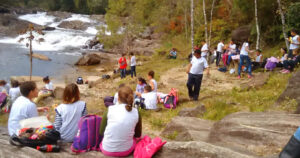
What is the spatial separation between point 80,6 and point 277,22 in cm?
5271

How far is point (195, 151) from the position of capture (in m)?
3.30

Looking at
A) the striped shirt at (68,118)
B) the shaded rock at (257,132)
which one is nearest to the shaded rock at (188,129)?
the shaded rock at (257,132)

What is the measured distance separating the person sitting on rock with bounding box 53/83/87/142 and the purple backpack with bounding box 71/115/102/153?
0.70 feet

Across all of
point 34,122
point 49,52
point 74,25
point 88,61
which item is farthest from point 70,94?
point 74,25

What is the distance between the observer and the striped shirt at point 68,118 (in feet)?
12.8

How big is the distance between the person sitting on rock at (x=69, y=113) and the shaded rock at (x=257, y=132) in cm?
225

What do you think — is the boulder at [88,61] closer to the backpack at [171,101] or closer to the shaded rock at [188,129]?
the backpack at [171,101]

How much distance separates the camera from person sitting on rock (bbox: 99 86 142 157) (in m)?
3.44

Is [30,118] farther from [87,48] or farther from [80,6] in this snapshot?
[80,6]

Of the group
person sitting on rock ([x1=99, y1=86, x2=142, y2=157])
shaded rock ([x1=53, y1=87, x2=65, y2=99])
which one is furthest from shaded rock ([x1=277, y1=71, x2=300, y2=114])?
shaded rock ([x1=53, y1=87, x2=65, y2=99])

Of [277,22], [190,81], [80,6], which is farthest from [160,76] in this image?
[80,6]

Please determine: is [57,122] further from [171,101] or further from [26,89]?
[171,101]

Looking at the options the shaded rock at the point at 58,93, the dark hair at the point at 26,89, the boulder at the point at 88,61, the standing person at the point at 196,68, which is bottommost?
the shaded rock at the point at 58,93

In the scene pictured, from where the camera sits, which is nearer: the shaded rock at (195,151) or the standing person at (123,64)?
the shaded rock at (195,151)
